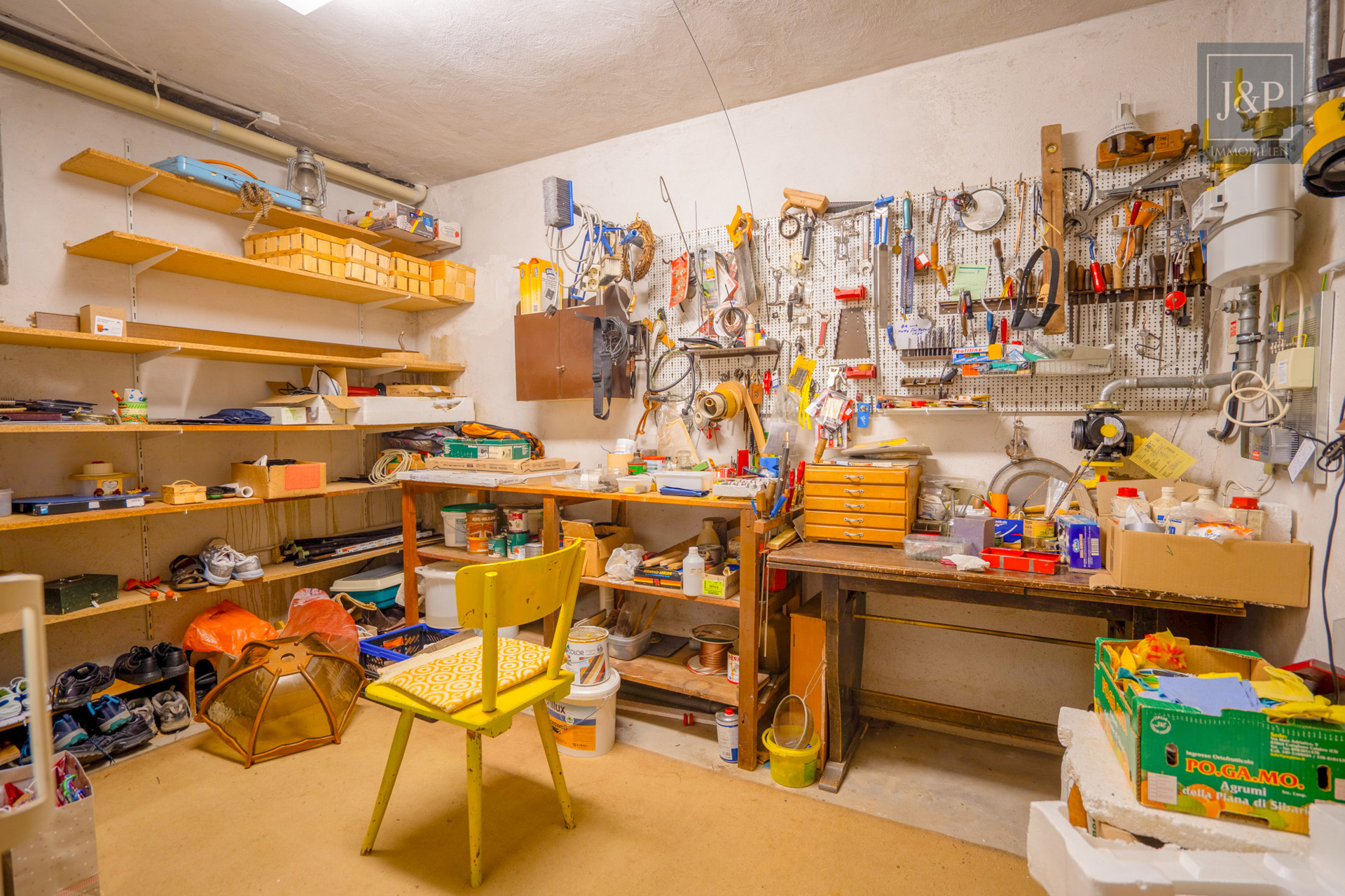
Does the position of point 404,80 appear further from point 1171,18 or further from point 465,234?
point 1171,18

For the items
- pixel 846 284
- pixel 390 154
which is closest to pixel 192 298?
pixel 390 154

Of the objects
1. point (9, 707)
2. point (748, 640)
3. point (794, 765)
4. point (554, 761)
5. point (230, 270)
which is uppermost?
point (230, 270)

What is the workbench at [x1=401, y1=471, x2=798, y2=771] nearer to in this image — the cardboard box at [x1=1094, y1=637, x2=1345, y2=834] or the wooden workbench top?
the wooden workbench top

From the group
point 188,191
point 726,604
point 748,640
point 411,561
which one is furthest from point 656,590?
point 188,191

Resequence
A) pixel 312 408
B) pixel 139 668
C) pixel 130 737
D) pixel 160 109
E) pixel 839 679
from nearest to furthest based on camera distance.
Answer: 1. pixel 839 679
2. pixel 130 737
3. pixel 139 668
4. pixel 160 109
5. pixel 312 408

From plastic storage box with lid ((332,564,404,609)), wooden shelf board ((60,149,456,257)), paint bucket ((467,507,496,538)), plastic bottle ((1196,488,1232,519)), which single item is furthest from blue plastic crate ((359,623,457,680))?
plastic bottle ((1196,488,1232,519))

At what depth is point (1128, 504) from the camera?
185 centimetres

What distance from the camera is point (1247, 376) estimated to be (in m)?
1.86

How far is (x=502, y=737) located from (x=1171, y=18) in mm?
3727

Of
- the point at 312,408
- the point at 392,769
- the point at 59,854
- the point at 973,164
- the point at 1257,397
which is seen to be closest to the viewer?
the point at 59,854

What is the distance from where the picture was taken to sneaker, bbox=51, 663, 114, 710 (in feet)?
7.78

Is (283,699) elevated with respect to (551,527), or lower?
lower

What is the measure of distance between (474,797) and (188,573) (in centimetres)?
204

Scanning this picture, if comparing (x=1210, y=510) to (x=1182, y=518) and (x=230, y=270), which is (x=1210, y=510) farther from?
(x=230, y=270)
